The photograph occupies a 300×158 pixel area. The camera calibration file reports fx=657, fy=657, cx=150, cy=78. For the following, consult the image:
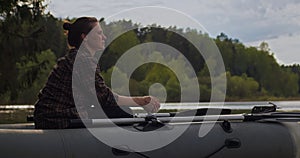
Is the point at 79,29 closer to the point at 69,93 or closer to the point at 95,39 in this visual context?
the point at 95,39

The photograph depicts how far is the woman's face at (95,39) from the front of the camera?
5172 mm

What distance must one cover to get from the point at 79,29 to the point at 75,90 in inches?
21.8

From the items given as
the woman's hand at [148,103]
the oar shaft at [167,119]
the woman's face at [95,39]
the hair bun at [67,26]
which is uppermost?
the hair bun at [67,26]

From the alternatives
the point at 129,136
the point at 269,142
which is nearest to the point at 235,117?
the point at 269,142

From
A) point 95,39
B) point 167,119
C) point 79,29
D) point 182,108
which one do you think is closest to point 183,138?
point 167,119

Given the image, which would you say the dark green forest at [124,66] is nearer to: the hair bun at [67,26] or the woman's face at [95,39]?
the woman's face at [95,39]

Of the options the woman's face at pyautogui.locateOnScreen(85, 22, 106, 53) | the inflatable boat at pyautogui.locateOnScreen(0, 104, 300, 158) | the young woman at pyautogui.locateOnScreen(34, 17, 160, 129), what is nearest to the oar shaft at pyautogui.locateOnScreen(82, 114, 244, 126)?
the inflatable boat at pyautogui.locateOnScreen(0, 104, 300, 158)

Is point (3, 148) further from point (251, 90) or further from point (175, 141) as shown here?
point (251, 90)

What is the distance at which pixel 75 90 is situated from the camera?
4.92 meters

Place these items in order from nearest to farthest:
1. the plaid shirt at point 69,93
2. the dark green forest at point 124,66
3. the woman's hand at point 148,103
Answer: the plaid shirt at point 69,93 → the woman's hand at point 148,103 → the dark green forest at point 124,66

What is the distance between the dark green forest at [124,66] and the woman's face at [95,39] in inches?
16.0

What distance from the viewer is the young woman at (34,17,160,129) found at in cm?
491

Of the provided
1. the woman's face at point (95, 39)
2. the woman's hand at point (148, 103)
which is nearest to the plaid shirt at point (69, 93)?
the woman's face at point (95, 39)

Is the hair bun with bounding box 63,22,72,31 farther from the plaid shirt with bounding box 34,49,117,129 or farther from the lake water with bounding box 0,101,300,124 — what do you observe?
the lake water with bounding box 0,101,300,124
